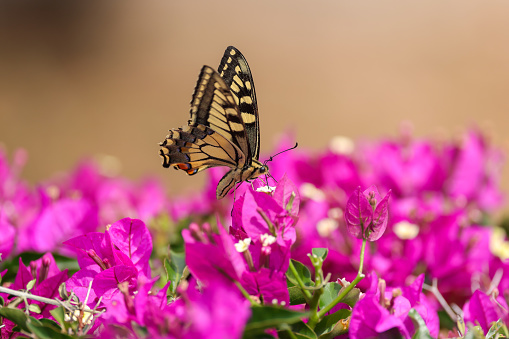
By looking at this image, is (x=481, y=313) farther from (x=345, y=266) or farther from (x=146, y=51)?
(x=146, y=51)

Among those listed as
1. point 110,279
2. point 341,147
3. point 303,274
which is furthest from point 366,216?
point 341,147

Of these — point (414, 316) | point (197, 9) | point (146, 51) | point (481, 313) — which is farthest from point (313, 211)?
point (197, 9)

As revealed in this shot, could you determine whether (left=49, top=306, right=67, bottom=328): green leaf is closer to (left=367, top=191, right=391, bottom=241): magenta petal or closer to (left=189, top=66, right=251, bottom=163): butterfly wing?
(left=367, top=191, right=391, bottom=241): magenta petal

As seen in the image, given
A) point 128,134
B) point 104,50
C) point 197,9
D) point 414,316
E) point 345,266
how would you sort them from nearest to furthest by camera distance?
point 414,316, point 345,266, point 128,134, point 104,50, point 197,9

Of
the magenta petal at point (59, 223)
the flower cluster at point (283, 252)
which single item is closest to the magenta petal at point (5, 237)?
the flower cluster at point (283, 252)

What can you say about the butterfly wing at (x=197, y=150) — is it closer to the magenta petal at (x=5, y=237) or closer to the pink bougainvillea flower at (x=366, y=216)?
the magenta petal at (x=5, y=237)

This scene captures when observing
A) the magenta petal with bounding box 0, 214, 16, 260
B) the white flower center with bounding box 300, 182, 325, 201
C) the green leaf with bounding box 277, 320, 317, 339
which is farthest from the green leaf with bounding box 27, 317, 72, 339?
the white flower center with bounding box 300, 182, 325, 201

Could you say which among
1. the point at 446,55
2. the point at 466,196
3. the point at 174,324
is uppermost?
the point at 446,55
